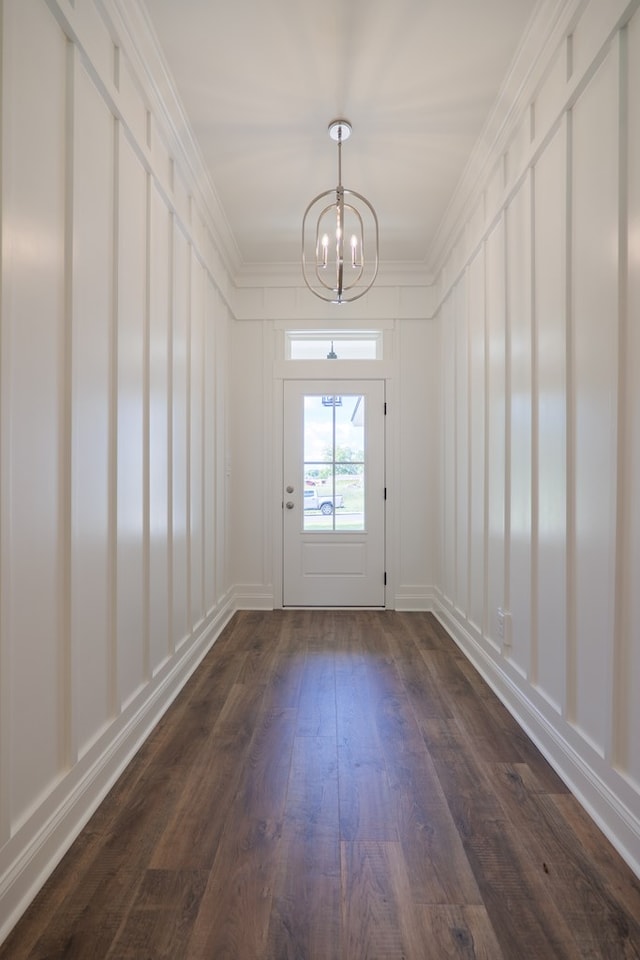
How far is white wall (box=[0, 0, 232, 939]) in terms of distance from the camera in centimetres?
129

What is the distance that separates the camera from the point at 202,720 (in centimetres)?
232

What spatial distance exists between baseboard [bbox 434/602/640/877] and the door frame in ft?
5.83

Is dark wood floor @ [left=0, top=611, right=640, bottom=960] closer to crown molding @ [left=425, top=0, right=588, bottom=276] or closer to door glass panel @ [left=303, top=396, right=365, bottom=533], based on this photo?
door glass panel @ [left=303, top=396, right=365, bottom=533]

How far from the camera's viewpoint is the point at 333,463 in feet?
14.5

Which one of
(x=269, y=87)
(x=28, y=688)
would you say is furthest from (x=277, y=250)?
(x=28, y=688)

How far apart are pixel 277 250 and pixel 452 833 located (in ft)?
12.7

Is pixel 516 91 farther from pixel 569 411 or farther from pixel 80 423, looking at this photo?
pixel 80 423

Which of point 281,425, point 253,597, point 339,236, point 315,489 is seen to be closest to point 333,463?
point 315,489

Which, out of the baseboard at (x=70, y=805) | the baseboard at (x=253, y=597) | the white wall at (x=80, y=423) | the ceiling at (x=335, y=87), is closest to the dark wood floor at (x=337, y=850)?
the baseboard at (x=70, y=805)

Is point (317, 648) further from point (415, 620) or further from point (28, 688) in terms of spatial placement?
point (28, 688)

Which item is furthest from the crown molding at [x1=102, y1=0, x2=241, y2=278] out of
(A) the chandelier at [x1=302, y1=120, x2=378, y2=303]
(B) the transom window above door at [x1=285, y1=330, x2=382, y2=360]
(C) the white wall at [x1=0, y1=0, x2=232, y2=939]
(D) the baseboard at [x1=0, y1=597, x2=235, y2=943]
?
(D) the baseboard at [x1=0, y1=597, x2=235, y2=943]

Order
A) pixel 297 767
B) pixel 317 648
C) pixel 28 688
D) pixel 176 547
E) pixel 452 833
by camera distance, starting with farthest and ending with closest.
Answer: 1. pixel 317 648
2. pixel 176 547
3. pixel 297 767
4. pixel 452 833
5. pixel 28 688

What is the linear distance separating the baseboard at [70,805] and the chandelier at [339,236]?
1970mm

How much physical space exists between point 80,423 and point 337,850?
148cm
